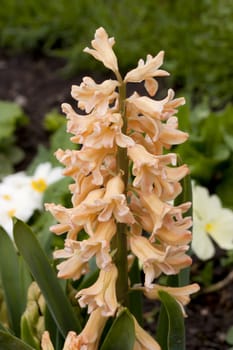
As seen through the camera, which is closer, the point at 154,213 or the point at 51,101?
the point at 154,213

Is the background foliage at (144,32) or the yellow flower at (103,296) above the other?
the background foliage at (144,32)

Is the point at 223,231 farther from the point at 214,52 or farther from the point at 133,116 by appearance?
the point at 214,52

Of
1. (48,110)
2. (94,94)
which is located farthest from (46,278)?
(48,110)

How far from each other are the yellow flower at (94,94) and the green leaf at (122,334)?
0.39 m

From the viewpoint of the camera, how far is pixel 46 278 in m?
1.79

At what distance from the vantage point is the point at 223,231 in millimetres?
2613

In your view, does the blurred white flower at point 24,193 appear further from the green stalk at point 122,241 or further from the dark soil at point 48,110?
the green stalk at point 122,241

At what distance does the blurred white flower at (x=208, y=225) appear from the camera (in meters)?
2.56

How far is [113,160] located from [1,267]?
565mm

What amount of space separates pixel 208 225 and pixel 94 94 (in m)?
1.16

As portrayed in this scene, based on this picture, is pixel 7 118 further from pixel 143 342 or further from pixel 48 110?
pixel 143 342

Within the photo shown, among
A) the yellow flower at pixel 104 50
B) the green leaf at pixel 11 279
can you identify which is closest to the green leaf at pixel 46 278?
the green leaf at pixel 11 279

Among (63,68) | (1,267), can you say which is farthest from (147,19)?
(1,267)

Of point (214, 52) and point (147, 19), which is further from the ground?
point (147, 19)
